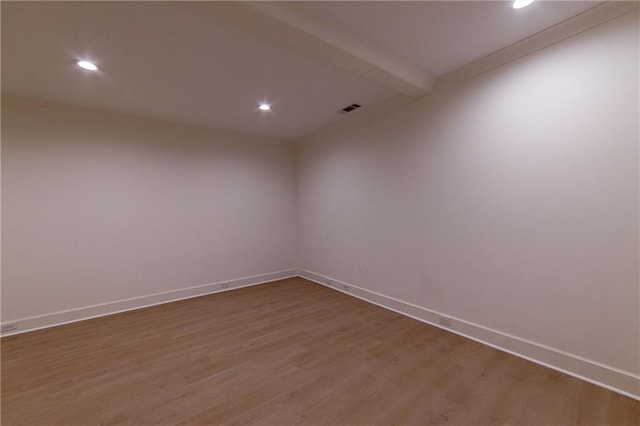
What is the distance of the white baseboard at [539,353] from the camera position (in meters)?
1.77

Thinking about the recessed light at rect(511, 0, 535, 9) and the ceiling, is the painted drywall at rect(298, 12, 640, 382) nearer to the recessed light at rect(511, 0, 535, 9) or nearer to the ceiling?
the ceiling

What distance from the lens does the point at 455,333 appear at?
265cm

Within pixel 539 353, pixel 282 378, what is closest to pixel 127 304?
pixel 282 378

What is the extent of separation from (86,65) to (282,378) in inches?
131

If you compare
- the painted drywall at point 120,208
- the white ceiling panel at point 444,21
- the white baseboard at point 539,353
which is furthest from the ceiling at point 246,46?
the white baseboard at point 539,353

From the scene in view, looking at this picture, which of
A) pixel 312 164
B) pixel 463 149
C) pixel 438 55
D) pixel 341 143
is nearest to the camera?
pixel 438 55

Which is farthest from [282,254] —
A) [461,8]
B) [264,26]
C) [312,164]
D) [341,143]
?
[461,8]

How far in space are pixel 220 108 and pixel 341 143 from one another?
188 centimetres

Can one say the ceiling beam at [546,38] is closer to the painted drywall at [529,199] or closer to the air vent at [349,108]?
the painted drywall at [529,199]

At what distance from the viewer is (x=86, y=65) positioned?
92.0 inches

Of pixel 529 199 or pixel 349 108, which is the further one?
pixel 349 108

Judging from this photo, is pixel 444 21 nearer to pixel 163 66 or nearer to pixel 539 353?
pixel 163 66

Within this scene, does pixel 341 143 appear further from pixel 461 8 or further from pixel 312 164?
pixel 461 8

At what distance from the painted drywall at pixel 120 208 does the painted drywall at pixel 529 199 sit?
2.45 metres
